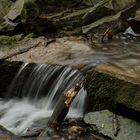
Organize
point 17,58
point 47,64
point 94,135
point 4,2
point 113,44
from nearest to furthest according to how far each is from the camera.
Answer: point 94,135 → point 47,64 → point 17,58 → point 113,44 → point 4,2

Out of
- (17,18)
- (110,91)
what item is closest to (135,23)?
(17,18)

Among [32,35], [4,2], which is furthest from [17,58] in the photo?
[4,2]

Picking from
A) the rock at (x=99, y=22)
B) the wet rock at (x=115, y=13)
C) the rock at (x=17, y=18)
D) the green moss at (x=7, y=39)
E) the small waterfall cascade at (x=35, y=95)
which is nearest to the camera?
the small waterfall cascade at (x=35, y=95)

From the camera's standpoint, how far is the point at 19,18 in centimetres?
1436

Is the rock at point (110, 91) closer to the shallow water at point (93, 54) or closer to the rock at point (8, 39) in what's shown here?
the shallow water at point (93, 54)

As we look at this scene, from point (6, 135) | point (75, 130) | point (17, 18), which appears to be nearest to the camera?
point (75, 130)

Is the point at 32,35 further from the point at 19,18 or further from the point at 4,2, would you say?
the point at 4,2

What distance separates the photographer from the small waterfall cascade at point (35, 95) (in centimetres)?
862

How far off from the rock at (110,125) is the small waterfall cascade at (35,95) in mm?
853

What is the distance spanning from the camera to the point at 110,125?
24.0 ft

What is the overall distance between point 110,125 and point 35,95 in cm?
299

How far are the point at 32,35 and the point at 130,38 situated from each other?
3143mm

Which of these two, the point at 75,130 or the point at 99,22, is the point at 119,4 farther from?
the point at 75,130

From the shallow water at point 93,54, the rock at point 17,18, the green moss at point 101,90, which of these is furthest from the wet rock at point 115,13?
the green moss at point 101,90
